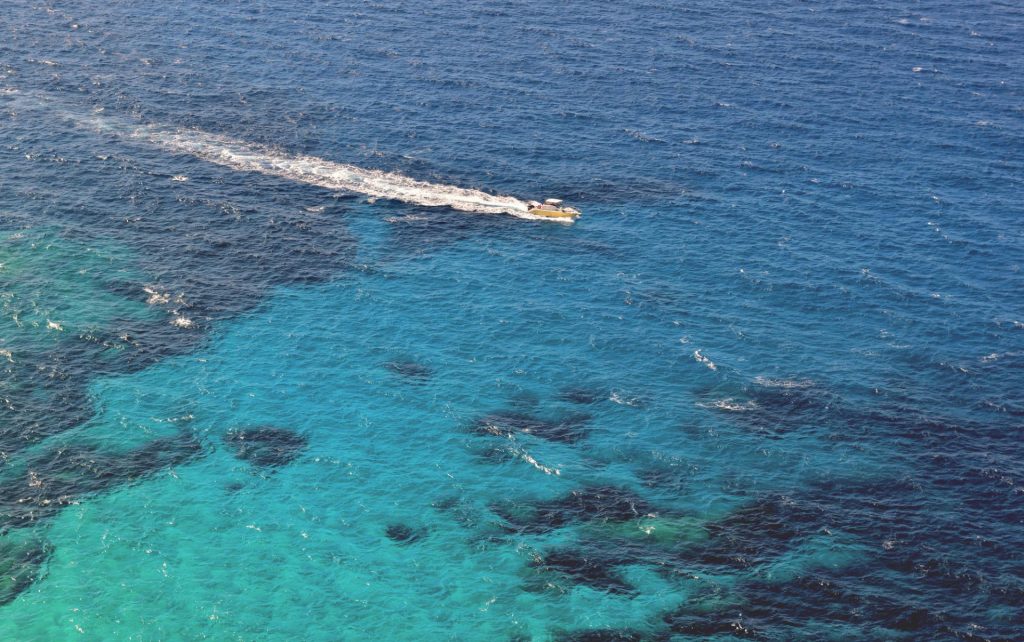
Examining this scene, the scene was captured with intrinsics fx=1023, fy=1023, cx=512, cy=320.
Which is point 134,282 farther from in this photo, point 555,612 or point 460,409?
point 555,612

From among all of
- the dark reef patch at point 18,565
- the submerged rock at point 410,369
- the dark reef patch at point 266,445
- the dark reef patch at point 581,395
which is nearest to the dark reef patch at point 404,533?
the dark reef patch at point 266,445

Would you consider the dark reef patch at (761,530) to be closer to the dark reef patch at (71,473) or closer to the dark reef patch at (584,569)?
the dark reef patch at (584,569)

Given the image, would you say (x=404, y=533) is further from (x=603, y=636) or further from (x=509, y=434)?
(x=603, y=636)

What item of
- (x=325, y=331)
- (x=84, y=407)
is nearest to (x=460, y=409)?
(x=325, y=331)

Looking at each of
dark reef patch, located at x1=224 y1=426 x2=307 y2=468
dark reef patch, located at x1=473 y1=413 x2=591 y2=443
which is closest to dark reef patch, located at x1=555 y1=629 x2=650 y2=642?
dark reef patch, located at x1=473 y1=413 x2=591 y2=443

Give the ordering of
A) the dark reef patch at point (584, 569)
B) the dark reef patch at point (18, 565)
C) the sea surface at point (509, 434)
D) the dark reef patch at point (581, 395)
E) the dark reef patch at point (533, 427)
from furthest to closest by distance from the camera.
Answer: the dark reef patch at point (581, 395) → the dark reef patch at point (533, 427) → the dark reef patch at point (584, 569) → the sea surface at point (509, 434) → the dark reef patch at point (18, 565)

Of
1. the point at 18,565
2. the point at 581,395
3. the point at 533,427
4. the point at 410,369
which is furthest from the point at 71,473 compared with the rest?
the point at 581,395

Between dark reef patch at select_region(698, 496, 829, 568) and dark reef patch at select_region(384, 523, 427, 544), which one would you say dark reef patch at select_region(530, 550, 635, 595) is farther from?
dark reef patch at select_region(384, 523, 427, 544)
